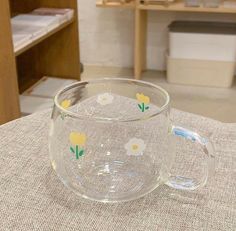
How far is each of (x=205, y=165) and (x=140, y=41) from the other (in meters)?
1.76

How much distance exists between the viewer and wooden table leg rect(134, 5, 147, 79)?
2.21 metres

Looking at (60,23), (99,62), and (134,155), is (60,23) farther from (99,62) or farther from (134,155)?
(134,155)

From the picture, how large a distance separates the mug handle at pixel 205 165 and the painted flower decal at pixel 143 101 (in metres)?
0.10

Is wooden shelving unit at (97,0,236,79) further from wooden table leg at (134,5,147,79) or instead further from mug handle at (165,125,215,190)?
mug handle at (165,125,215,190)

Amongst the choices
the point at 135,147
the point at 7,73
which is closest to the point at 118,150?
the point at 135,147

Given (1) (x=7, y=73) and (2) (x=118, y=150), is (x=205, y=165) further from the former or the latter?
(1) (x=7, y=73)

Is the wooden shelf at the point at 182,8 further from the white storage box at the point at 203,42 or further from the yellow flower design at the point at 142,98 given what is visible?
the yellow flower design at the point at 142,98

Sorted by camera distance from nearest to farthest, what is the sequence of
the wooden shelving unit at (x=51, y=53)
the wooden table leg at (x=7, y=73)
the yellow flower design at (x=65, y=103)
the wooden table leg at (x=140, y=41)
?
the yellow flower design at (x=65, y=103), the wooden table leg at (x=7, y=73), the wooden shelving unit at (x=51, y=53), the wooden table leg at (x=140, y=41)

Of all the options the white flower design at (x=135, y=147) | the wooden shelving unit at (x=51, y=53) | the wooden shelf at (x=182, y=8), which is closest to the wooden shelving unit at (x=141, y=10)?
the wooden shelf at (x=182, y=8)

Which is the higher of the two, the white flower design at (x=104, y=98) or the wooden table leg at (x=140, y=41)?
the white flower design at (x=104, y=98)

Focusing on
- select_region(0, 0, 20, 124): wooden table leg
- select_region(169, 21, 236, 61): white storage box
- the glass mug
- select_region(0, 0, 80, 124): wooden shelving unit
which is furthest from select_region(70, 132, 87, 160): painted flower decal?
select_region(169, 21, 236, 61): white storage box

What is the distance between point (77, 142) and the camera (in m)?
0.58

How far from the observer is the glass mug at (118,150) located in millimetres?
572

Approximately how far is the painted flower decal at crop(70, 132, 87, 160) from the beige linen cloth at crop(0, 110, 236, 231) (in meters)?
0.05
